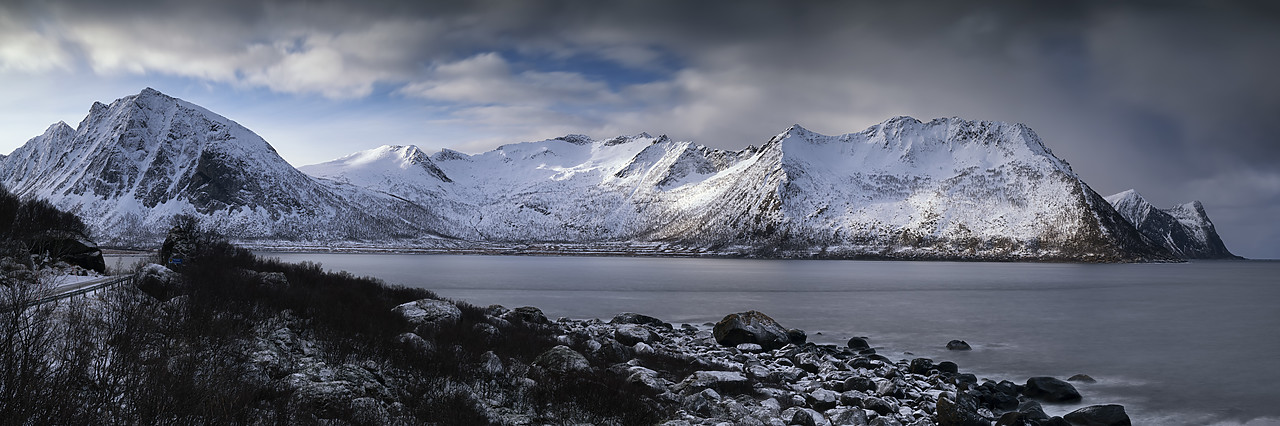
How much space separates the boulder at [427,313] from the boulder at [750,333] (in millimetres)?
12837

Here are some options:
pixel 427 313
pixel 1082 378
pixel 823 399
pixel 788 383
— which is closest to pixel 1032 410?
pixel 823 399

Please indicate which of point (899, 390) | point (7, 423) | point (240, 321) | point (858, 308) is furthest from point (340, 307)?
point (858, 308)

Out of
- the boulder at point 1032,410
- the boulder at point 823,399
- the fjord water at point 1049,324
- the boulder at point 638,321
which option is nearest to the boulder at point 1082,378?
the fjord water at point 1049,324

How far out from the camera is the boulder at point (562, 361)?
59.5ft

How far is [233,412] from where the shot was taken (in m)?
8.48

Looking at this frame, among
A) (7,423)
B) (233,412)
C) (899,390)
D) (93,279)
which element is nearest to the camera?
(7,423)

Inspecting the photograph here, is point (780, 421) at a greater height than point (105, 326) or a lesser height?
Answer: lesser

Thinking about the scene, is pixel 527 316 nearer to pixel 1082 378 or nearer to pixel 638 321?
pixel 638 321

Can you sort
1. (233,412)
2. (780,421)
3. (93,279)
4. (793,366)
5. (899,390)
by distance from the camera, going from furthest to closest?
1. (793,366)
2. (93,279)
3. (899,390)
4. (780,421)
5. (233,412)

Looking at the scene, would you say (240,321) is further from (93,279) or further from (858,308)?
(858,308)

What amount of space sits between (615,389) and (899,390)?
9883 millimetres

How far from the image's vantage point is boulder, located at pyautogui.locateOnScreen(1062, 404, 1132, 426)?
1786 cm

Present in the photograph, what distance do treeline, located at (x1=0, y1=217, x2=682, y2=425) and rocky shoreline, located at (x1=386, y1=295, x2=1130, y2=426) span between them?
0.99 meters

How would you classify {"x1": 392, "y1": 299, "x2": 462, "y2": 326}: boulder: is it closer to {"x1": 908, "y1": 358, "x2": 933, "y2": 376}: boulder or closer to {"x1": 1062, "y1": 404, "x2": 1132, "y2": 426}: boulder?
{"x1": 908, "y1": 358, "x2": 933, "y2": 376}: boulder
